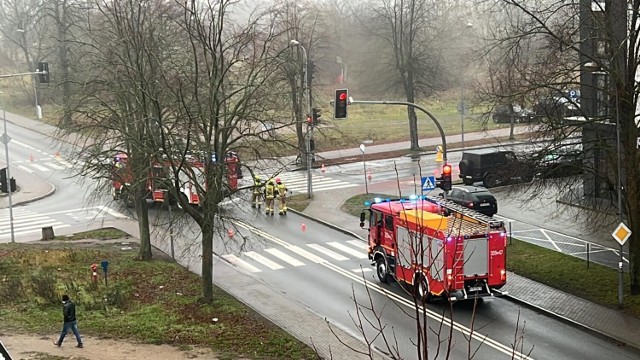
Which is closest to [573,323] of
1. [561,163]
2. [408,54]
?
[561,163]

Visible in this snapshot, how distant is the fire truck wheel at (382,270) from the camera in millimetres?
23375

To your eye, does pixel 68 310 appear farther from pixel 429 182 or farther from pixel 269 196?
pixel 269 196

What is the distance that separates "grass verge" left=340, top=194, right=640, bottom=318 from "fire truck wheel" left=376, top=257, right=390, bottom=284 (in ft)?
13.2

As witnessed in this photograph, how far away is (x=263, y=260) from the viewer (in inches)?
1069

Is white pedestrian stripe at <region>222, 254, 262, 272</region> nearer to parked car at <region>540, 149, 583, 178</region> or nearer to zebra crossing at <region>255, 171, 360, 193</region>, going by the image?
parked car at <region>540, 149, 583, 178</region>

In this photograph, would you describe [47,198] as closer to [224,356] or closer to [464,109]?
[464,109]

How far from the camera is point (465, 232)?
2036cm

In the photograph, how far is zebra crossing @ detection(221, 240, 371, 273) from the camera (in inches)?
1045

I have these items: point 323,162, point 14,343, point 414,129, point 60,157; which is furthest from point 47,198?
point 14,343

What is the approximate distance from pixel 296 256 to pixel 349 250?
199cm

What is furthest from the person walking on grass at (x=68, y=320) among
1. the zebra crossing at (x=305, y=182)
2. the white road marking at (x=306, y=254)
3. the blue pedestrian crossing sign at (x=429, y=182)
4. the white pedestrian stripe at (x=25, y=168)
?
the white pedestrian stripe at (x=25, y=168)

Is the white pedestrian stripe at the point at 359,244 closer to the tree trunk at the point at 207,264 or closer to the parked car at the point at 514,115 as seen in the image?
the parked car at the point at 514,115

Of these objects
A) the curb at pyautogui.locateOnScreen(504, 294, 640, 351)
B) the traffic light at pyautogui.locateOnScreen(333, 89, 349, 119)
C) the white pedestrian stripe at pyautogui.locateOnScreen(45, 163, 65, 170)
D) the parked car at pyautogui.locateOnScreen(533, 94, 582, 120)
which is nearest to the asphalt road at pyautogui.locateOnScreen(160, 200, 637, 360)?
the curb at pyautogui.locateOnScreen(504, 294, 640, 351)

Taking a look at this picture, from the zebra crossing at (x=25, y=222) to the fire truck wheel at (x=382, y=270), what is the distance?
17.2m
